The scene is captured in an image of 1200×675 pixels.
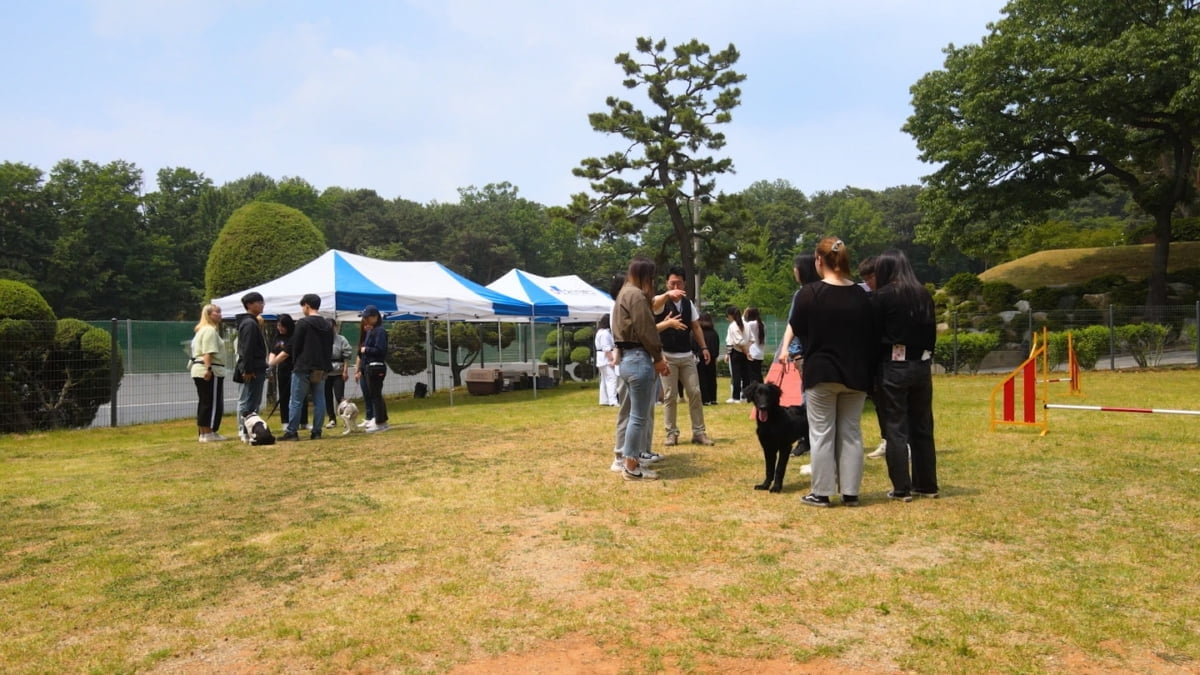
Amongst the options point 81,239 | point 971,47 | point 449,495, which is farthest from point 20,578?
point 81,239

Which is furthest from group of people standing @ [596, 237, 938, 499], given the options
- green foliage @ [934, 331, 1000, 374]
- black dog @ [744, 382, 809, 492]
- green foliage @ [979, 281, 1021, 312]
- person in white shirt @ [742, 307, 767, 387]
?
green foliage @ [979, 281, 1021, 312]

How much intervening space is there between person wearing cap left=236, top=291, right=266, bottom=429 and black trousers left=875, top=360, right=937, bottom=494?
715 cm

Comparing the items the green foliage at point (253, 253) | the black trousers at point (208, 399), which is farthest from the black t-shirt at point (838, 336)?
the green foliage at point (253, 253)

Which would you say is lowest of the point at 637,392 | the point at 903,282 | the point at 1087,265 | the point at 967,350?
the point at 967,350

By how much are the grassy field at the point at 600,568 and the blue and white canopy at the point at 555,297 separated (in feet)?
31.7

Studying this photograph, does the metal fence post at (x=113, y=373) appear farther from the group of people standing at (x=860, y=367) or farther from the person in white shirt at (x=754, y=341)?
the group of people standing at (x=860, y=367)

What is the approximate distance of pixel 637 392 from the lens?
6273 mm

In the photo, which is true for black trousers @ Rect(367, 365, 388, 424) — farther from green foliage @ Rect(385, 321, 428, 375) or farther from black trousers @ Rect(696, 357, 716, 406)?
green foliage @ Rect(385, 321, 428, 375)

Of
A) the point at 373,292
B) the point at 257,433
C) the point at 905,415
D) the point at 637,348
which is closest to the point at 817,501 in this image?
the point at 905,415

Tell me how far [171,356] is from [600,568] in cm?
1452

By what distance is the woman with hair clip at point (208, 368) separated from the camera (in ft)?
31.7

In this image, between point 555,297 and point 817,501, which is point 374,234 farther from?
point 817,501

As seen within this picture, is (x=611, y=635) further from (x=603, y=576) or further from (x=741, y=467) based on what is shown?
(x=741, y=467)

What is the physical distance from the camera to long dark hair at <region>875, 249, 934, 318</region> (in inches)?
210
